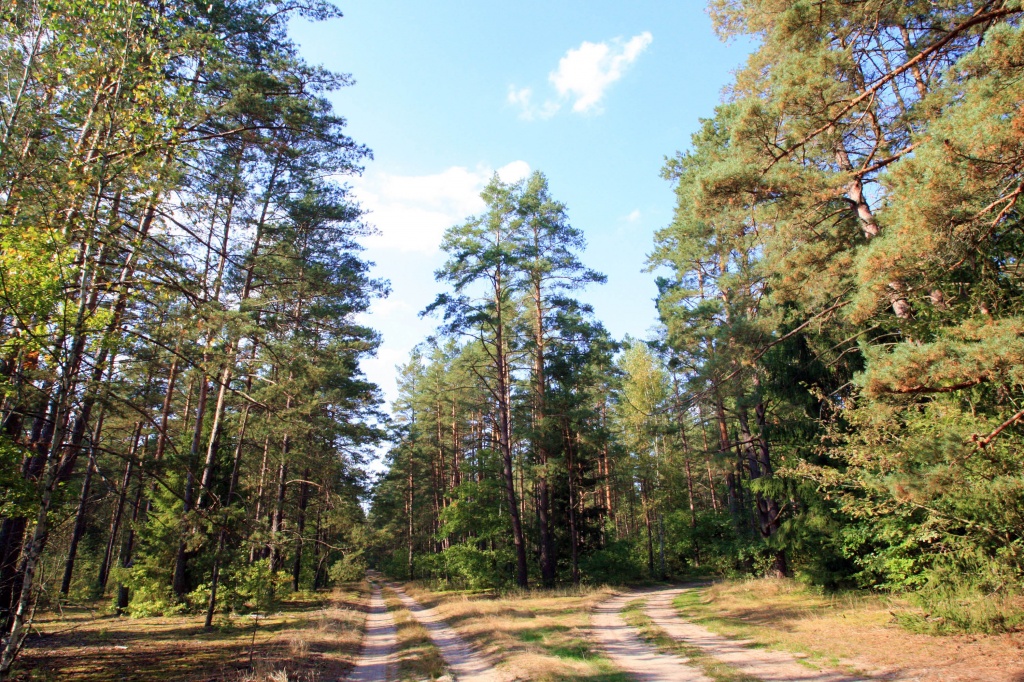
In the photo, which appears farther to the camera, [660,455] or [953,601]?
[660,455]

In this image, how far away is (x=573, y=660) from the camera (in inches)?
341

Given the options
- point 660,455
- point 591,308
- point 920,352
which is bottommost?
point 920,352

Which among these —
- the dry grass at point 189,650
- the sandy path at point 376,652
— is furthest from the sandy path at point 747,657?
the dry grass at point 189,650

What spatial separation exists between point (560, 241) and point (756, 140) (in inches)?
555

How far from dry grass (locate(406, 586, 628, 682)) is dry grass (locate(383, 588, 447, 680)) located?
2.94 ft

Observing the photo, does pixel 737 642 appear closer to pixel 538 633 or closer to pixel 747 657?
pixel 747 657

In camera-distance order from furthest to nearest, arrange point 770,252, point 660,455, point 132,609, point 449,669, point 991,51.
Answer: point 660,455, point 132,609, point 770,252, point 449,669, point 991,51

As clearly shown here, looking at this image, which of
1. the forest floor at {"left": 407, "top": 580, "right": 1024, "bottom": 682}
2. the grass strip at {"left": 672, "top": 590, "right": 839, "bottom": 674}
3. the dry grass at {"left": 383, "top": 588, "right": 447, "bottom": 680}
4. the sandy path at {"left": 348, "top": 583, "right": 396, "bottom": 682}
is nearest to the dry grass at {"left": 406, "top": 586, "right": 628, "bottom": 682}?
the forest floor at {"left": 407, "top": 580, "right": 1024, "bottom": 682}

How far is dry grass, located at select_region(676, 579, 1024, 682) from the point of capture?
688 cm

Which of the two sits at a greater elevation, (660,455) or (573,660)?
(660,455)

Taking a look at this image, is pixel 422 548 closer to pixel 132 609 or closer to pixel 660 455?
pixel 660 455

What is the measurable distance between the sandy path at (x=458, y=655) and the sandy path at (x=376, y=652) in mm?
982

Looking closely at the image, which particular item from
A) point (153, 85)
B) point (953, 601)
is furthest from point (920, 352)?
point (153, 85)

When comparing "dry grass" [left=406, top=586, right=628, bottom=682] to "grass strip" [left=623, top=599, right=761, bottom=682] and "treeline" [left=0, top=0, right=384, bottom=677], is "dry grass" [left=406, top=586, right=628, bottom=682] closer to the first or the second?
"grass strip" [left=623, top=599, right=761, bottom=682]
